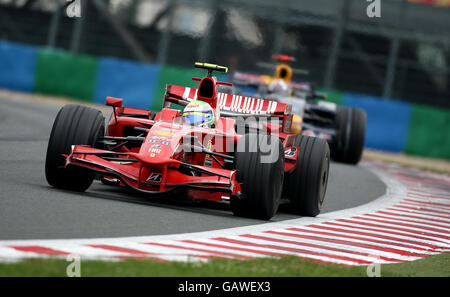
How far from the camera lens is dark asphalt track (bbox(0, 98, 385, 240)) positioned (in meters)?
7.59

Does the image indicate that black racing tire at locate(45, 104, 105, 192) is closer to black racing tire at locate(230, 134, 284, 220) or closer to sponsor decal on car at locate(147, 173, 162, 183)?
Answer: sponsor decal on car at locate(147, 173, 162, 183)

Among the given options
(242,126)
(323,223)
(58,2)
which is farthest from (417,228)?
(58,2)

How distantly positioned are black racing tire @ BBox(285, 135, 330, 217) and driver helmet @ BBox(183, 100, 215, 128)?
1.09 metres

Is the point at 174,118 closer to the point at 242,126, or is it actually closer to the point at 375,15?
the point at 242,126

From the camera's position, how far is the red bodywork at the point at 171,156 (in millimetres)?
9445

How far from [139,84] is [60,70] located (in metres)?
2.71

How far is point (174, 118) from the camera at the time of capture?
10773mm

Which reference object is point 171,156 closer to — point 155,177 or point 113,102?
point 155,177

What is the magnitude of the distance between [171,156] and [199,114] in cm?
129

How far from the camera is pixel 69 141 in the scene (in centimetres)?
988

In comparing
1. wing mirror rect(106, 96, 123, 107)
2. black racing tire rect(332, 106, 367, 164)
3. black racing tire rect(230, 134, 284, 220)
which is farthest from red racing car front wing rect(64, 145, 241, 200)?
black racing tire rect(332, 106, 367, 164)

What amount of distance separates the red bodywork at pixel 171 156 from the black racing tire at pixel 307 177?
115mm

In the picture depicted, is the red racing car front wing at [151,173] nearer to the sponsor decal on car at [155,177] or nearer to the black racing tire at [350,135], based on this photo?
the sponsor decal on car at [155,177]

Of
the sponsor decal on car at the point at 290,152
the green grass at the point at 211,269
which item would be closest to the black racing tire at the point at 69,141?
the sponsor decal on car at the point at 290,152
